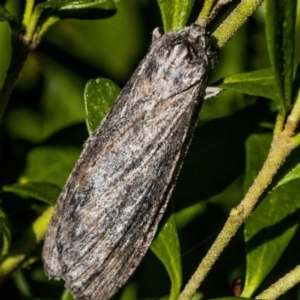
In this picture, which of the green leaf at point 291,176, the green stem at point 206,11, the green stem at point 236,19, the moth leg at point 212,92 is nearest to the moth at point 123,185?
the moth leg at point 212,92

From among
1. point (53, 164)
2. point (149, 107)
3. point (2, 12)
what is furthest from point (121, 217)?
point (2, 12)

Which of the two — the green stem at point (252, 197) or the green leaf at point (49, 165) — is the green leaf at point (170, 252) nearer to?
the green stem at point (252, 197)

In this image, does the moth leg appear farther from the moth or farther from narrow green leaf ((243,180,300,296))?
narrow green leaf ((243,180,300,296))

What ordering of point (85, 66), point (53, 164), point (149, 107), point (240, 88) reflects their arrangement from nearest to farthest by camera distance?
point (240, 88), point (149, 107), point (53, 164), point (85, 66)

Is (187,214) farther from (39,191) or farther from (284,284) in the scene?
(284,284)

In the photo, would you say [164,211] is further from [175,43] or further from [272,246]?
[175,43]

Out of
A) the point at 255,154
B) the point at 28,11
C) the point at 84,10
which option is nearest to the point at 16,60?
the point at 28,11
